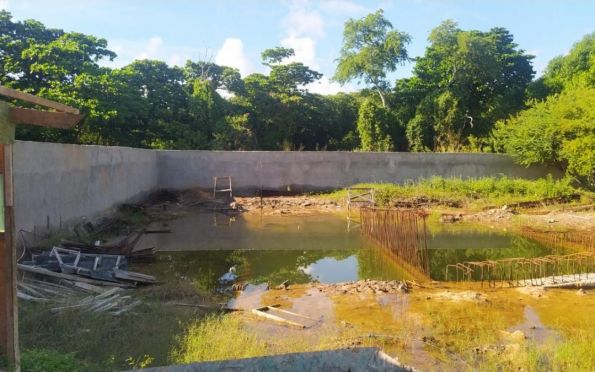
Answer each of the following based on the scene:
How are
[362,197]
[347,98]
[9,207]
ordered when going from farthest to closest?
[347,98] < [362,197] < [9,207]

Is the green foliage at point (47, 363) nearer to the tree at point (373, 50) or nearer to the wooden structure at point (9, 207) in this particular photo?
the wooden structure at point (9, 207)

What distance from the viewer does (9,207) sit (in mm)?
3879

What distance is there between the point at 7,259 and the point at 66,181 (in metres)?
8.13

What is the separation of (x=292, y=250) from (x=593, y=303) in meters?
6.82

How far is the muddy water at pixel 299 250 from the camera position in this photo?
34.5 ft

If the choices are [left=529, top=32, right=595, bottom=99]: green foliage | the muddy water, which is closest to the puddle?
the muddy water

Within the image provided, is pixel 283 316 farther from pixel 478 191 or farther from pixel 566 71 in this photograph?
pixel 566 71

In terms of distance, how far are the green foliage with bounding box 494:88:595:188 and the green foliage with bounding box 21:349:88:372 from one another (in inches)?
743

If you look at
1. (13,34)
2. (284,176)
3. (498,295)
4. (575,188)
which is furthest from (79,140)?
(575,188)

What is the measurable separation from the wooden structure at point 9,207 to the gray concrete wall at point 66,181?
5319mm

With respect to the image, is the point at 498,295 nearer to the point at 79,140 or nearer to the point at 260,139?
the point at 79,140

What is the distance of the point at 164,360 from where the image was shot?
5.34m

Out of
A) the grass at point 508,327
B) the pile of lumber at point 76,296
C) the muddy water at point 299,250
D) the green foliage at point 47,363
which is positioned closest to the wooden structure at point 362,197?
the muddy water at point 299,250

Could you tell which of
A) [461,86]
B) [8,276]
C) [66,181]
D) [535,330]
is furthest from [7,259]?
[461,86]
